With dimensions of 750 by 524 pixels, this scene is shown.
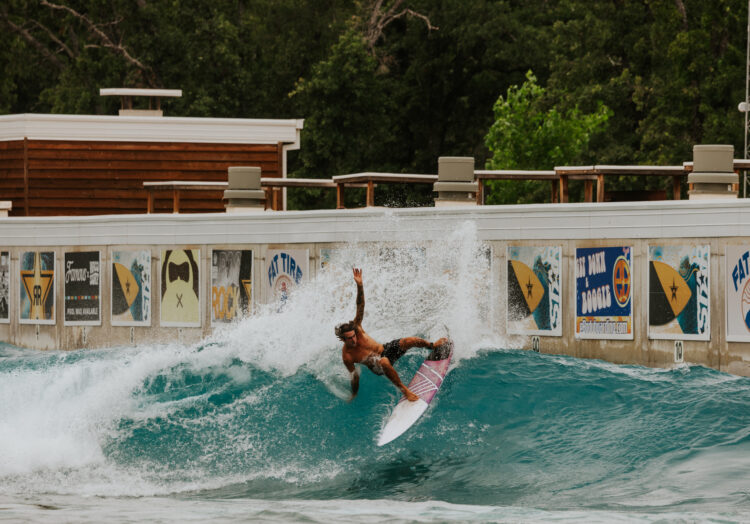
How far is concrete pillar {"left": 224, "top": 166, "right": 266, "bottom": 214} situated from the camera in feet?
74.8

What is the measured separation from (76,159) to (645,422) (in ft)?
54.4

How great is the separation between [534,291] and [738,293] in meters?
3.25

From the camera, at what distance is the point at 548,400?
16844mm

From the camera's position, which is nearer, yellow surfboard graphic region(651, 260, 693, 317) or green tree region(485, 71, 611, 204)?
yellow surfboard graphic region(651, 260, 693, 317)

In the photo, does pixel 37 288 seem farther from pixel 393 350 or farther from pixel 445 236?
pixel 393 350

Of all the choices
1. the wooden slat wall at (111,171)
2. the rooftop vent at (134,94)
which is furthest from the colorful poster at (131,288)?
the rooftop vent at (134,94)

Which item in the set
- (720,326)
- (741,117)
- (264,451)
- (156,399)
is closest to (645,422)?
(720,326)

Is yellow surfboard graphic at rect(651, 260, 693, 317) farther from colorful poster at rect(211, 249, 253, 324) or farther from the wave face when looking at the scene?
colorful poster at rect(211, 249, 253, 324)

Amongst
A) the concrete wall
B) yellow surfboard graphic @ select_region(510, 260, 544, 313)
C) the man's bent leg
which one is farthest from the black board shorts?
yellow surfboard graphic @ select_region(510, 260, 544, 313)

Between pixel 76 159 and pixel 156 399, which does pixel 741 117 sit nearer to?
pixel 76 159

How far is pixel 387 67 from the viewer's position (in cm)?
4969

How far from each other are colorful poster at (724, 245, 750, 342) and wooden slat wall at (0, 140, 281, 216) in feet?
43.5

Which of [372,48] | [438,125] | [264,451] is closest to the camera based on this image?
[264,451]

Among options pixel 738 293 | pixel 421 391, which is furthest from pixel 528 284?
pixel 421 391
